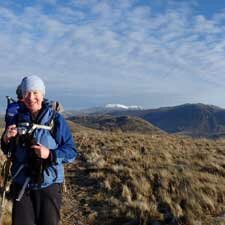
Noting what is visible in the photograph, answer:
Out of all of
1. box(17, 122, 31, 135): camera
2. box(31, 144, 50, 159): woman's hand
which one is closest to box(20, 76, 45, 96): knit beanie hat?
box(17, 122, 31, 135): camera

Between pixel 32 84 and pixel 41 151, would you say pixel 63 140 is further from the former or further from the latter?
pixel 32 84

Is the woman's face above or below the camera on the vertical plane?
above

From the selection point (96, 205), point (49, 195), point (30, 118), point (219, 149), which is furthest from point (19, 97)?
point (219, 149)

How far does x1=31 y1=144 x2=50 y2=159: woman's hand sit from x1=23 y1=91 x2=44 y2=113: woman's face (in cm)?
46

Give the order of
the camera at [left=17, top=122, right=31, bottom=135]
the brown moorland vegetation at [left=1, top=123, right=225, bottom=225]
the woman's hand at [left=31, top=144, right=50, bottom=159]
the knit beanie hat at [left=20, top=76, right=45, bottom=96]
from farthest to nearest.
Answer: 1. the brown moorland vegetation at [left=1, top=123, right=225, bottom=225]
2. the knit beanie hat at [left=20, top=76, right=45, bottom=96]
3. the camera at [left=17, top=122, right=31, bottom=135]
4. the woman's hand at [left=31, top=144, right=50, bottom=159]

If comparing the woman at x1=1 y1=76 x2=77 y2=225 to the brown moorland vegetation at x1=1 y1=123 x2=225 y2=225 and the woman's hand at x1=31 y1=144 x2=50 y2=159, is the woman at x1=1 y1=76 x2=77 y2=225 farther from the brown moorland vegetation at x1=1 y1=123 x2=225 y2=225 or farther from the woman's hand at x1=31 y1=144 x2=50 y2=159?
the brown moorland vegetation at x1=1 y1=123 x2=225 y2=225

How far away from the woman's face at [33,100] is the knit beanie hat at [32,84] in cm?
4

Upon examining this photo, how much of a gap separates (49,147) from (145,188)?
17.6ft

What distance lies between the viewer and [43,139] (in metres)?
4.78

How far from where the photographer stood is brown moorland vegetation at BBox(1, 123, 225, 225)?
8188 millimetres

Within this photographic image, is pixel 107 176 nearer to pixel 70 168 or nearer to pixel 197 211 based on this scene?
pixel 70 168

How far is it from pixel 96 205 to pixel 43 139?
197 inches

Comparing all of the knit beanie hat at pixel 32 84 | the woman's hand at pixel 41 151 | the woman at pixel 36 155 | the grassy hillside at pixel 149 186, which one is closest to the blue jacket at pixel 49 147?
the woman at pixel 36 155

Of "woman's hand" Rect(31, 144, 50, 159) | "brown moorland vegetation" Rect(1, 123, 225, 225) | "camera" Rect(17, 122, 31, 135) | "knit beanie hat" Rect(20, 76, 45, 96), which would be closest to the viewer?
"woman's hand" Rect(31, 144, 50, 159)
